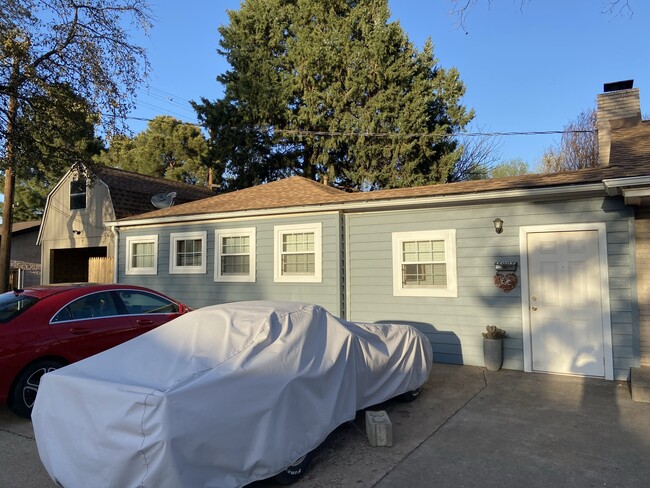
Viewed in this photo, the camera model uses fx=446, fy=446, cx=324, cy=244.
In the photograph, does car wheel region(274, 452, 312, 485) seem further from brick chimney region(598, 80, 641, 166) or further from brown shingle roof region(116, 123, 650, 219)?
brick chimney region(598, 80, 641, 166)

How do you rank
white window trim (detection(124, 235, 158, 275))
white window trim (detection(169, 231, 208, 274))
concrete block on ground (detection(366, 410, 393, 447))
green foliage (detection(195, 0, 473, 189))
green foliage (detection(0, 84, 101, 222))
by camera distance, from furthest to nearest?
green foliage (detection(195, 0, 473, 189)) < green foliage (detection(0, 84, 101, 222)) < white window trim (detection(124, 235, 158, 275)) < white window trim (detection(169, 231, 208, 274)) < concrete block on ground (detection(366, 410, 393, 447))

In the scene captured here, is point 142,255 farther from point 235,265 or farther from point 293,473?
point 293,473

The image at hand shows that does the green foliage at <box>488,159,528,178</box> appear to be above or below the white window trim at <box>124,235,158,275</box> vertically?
above

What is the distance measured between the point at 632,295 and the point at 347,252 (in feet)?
15.4

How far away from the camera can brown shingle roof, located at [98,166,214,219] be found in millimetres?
16266

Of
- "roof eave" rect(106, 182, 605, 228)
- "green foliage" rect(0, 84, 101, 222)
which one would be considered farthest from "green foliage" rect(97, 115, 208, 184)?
"roof eave" rect(106, 182, 605, 228)

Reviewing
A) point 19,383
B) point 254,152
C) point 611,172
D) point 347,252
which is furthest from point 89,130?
point 611,172

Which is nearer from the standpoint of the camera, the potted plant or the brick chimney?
the potted plant

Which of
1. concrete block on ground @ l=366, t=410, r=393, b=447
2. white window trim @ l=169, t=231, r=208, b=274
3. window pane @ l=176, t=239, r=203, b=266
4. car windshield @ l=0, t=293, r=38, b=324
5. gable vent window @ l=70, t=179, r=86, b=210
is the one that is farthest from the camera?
gable vent window @ l=70, t=179, r=86, b=210

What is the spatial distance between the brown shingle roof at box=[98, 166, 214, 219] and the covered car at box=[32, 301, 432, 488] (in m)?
13.9

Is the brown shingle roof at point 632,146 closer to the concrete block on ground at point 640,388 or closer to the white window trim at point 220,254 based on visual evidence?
the concrete block on ground at point 640,388

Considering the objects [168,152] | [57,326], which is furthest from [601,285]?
[168,152]

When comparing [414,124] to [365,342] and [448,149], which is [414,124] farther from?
[365,342]

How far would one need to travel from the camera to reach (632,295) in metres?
6.39
